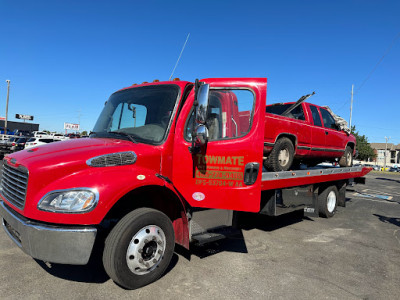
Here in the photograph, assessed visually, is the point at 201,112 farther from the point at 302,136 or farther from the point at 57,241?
the point at 302,136

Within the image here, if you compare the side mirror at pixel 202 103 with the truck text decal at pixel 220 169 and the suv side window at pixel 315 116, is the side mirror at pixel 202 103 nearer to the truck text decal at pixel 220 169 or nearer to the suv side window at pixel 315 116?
the truck text decal at pixel 220 169

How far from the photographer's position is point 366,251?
4551 mm

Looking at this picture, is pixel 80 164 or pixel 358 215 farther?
pixel 358 215

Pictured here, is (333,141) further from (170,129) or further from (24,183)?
(24,183)

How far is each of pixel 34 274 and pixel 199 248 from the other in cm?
217

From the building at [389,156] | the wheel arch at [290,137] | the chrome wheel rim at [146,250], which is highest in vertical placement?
the building at [389,156]

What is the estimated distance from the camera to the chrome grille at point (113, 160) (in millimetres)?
2834

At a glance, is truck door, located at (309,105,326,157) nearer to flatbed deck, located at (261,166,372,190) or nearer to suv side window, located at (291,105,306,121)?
suv side window, located at (291,105,306,121)

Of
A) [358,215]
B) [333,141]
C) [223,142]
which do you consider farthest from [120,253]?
[358,215]

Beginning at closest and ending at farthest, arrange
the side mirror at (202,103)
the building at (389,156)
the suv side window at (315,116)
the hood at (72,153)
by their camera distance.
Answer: the hood at (72,153)
the side mirror at (202,103)
the suv side window at (315,116)
the building at (389,156)

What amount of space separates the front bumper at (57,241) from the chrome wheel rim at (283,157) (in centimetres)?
351

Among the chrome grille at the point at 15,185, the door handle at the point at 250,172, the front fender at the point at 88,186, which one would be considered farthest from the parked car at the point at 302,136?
the chrome grille at the point at 15,185

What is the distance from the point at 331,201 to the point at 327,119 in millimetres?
2051

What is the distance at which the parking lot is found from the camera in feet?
9.55
